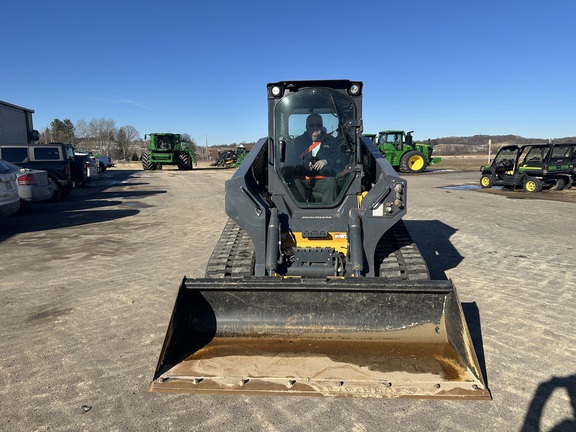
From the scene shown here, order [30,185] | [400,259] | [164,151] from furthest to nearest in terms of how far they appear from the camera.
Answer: [164,151]
[30,185]
[400,259]

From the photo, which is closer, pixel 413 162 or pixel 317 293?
pixel 317 293

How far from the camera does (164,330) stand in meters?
4.01

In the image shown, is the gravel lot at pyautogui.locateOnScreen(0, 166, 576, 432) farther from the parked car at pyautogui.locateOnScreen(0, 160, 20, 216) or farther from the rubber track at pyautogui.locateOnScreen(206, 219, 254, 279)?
the rubber track at pyautogui.locateOnScreen(206, 219, 254, 279)

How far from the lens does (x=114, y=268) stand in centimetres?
606

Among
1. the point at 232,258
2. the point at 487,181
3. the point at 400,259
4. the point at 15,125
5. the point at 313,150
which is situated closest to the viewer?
the point at 400,259

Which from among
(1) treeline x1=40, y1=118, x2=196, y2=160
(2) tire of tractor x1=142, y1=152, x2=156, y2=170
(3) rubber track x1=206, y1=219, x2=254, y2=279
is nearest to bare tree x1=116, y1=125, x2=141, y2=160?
(1) treeline x1=40, y1=118, x2=196, y2=160

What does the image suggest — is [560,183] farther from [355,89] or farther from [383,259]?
[383,259]

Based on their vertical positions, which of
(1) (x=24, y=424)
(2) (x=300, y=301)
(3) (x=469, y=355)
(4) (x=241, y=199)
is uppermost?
(4) (x=241, y=199)

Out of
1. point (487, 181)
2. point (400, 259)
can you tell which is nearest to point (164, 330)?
point (400, 259)

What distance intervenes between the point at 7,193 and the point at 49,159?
18.5 feet

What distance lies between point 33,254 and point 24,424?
5.03 metres

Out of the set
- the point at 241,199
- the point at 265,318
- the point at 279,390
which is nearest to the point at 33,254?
the point at 241,199

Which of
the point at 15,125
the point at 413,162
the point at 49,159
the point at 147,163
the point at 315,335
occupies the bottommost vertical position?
the point at 315,335

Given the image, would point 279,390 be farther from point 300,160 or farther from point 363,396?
point 300,160
